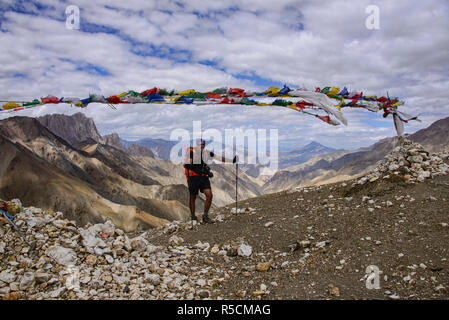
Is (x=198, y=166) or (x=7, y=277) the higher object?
(x=198, y=166)

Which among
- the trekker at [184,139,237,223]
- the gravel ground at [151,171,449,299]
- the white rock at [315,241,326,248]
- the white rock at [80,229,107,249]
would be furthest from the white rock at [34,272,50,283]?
the white rock at [315,241,326,248]

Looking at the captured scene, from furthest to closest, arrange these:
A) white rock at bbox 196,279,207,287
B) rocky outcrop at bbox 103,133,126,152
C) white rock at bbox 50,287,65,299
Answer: rocky outcrop at bbox 103,133,126,152 → white rock at bbox 196,279,207,287 → white rock at bbox 50,287,65,299

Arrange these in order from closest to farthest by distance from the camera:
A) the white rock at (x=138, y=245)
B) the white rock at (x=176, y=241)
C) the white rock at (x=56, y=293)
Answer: the white rock at (x=56, y=293) < the white rock at (x=138, y=245) < the white rock at (x=176, y=241)

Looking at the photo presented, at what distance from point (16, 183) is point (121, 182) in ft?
95.7

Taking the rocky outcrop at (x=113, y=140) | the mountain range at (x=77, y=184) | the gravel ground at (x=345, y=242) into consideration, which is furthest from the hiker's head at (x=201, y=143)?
the rocky outcrop at (x=113, y=140)

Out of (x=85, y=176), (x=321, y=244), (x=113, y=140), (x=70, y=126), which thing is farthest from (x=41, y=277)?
(x=113, y=140)

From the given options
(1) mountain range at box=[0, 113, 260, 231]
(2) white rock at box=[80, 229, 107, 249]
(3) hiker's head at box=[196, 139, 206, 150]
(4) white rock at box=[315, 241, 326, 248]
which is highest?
(3) hiker's head at box=[196, 139, 206, 150]

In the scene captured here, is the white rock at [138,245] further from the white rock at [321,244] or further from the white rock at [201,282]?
the white rock at [321,244]

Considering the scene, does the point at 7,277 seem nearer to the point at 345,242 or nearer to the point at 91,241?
the point at 91,241

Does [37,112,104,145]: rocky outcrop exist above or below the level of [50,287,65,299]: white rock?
above

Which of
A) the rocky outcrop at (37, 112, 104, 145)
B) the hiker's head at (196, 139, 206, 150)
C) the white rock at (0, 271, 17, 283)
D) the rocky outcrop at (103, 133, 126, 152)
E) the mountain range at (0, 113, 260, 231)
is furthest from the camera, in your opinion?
the rocky outcrop at (103, 133, 126, 152)

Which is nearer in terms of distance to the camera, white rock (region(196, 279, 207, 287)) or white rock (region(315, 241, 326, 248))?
white rock (region(196, 279, 207, 287))

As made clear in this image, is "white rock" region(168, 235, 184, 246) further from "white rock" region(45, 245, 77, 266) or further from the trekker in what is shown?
"white rock" region(45, 245, 77, 266)

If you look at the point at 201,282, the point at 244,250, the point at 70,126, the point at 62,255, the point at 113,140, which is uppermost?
the point at 70,126
